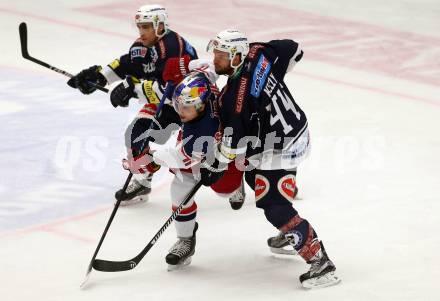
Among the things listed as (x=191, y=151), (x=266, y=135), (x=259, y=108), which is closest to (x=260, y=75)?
(x=259, y=108)

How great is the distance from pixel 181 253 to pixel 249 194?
158 centimetres

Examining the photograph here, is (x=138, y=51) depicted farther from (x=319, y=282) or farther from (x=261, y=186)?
(x=319, y=282)

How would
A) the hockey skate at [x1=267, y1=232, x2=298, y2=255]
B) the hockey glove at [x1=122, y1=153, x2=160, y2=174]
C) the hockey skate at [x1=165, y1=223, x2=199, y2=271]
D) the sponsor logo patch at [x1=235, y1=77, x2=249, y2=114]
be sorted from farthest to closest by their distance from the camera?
the hockey glove at [x1=122, y1=153, x2=160, y2=174] < the hockey skate at [x1=267, y1=232, x2=298, y2=255] < the hockey skate at [x1=165, y1=223, x2=199, y2=271] < the sponsor logo patch at [x1=235, y1=77, x2=249, y2=114]

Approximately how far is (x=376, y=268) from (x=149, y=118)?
2.00 metres

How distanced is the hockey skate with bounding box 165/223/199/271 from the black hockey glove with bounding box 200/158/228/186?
47 centimetres

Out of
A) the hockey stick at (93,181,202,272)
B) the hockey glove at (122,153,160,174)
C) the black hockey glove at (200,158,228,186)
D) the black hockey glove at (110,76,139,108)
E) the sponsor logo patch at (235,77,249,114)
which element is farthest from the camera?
the hockey glove at (122,153,160,174)

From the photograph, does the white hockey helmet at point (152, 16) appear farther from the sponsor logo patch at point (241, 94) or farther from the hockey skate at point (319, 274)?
the hockey skate at point (319, 274)

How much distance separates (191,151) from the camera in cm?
664

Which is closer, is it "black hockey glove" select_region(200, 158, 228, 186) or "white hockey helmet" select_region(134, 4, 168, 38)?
"black hockey glove" select_region(200, 158, 228, 186)

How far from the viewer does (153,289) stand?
6.54 m

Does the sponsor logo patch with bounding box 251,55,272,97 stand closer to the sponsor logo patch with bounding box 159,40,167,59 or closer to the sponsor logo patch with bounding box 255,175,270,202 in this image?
the sponsor logo patch with bounding box 255,175,270,202

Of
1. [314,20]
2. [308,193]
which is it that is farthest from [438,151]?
[314,20]

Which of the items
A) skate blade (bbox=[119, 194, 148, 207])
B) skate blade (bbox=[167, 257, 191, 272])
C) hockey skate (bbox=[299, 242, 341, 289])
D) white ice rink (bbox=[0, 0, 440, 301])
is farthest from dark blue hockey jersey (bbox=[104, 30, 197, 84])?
hockey skate (bbox=[299, 242, 341, 289])

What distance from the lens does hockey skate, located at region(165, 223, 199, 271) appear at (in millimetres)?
6801
